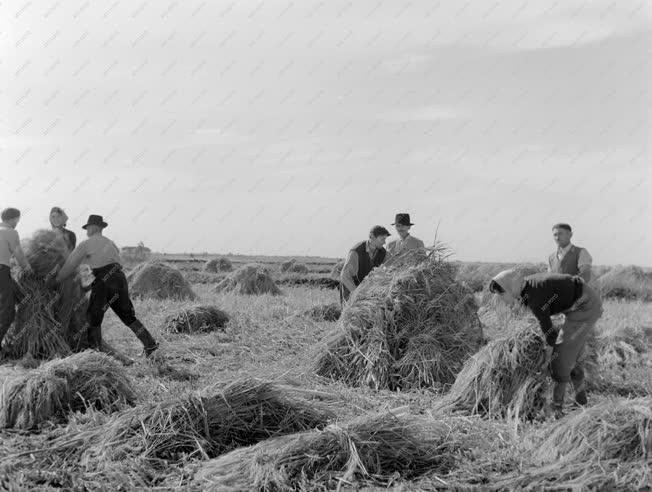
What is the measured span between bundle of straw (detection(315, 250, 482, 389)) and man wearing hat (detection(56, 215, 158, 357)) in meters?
2.51

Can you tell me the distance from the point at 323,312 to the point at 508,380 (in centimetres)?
624

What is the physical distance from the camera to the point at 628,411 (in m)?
A: 4.93

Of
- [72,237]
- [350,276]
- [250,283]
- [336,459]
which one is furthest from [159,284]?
[336,459]

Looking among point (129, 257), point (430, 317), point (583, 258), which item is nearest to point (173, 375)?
point (430, 317)

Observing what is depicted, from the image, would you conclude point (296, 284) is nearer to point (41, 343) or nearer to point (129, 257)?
point (129, 257)

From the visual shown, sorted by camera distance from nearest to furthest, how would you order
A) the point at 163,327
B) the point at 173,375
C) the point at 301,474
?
the point at 301,474 < the point at 173,375 < the point at 163,327

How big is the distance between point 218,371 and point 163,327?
3.15 m

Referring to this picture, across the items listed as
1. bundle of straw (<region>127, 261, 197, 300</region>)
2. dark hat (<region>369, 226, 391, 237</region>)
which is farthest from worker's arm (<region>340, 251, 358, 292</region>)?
bundle of straw (<region>127, 261, 197, 300</region>)

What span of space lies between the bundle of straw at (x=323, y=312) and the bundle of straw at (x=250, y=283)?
6773 millimetres

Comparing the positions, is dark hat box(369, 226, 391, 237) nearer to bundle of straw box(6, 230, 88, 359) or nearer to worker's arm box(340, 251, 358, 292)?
worker's arm box(340, 251, 358, 292)

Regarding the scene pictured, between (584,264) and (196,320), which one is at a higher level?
(584,264)

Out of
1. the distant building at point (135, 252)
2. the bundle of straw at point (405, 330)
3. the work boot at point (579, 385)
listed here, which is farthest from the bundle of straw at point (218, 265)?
the work boot at point (579, 385)

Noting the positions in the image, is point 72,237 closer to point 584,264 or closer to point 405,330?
point 405,330

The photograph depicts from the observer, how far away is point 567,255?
7.68 meters
